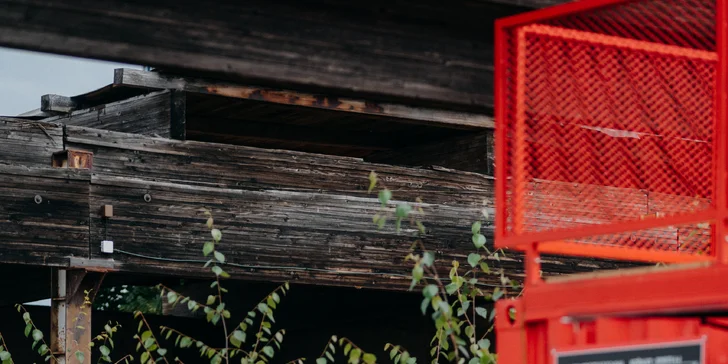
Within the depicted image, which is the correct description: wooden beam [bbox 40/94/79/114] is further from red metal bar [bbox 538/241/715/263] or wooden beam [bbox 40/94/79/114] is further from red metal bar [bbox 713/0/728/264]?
red metal bar [bbox 713/0/728/264]

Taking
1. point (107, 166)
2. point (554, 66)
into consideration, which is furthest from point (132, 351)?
point (554, 66)

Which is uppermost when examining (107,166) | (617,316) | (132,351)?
(107,166)

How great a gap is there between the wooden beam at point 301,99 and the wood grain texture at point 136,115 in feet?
1.05

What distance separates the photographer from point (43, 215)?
13.1 meters

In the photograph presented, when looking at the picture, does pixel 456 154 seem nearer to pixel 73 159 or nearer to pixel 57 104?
pixel 57 104

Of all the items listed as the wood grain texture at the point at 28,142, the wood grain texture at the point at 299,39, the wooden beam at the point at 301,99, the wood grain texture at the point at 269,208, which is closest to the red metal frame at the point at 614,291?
the wood grain texture at the point at 299,39

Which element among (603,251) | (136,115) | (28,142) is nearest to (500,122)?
(603,251)

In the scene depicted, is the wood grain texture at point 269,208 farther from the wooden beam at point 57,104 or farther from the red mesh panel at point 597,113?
the red mesh panel at point 597,113

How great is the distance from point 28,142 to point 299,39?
668 centimetres

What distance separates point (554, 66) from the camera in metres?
5.88

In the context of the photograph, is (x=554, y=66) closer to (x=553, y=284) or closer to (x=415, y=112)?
(x=553, y=284)

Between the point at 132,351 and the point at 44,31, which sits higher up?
the point at 44,31

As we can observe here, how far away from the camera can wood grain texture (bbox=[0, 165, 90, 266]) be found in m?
12.9

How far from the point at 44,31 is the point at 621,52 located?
8.65 feet
